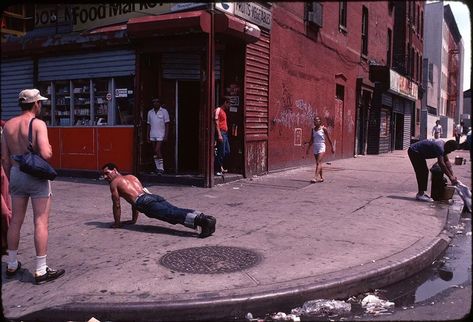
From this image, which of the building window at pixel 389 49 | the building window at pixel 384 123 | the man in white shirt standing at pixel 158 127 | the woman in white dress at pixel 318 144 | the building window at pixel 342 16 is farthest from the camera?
the building window at pixel 389 49

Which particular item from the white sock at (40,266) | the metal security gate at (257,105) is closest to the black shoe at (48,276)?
the white sock at (40,266)

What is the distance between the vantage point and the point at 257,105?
11.9m

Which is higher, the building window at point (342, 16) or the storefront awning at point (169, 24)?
the building window at point (342, 16)

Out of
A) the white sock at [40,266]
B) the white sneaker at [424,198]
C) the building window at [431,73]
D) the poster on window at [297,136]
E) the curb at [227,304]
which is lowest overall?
the curb at [227,304]

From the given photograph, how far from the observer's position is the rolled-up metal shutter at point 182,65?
11234 mm

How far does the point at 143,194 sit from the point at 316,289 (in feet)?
10.1

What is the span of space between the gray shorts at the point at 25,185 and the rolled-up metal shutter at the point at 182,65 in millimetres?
7253

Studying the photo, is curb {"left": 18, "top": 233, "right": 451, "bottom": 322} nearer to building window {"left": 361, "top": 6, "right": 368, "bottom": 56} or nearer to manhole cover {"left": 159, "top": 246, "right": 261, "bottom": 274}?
manhole cover {"left": 159, "top": 246, "right": 261, "bottom": 274}

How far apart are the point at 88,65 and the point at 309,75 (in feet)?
24.0

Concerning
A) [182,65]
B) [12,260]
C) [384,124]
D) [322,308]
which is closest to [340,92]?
[384,124]

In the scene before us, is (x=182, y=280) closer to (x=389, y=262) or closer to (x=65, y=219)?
(x=389, y=262)

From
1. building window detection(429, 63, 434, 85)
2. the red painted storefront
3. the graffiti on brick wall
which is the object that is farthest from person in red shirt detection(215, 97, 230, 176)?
building window detection(429, 63, 434, 85)

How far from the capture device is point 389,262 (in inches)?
193

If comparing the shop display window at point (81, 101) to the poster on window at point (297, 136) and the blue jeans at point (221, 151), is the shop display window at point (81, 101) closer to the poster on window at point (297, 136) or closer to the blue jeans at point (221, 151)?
the blue jeans at point (221, 151)
